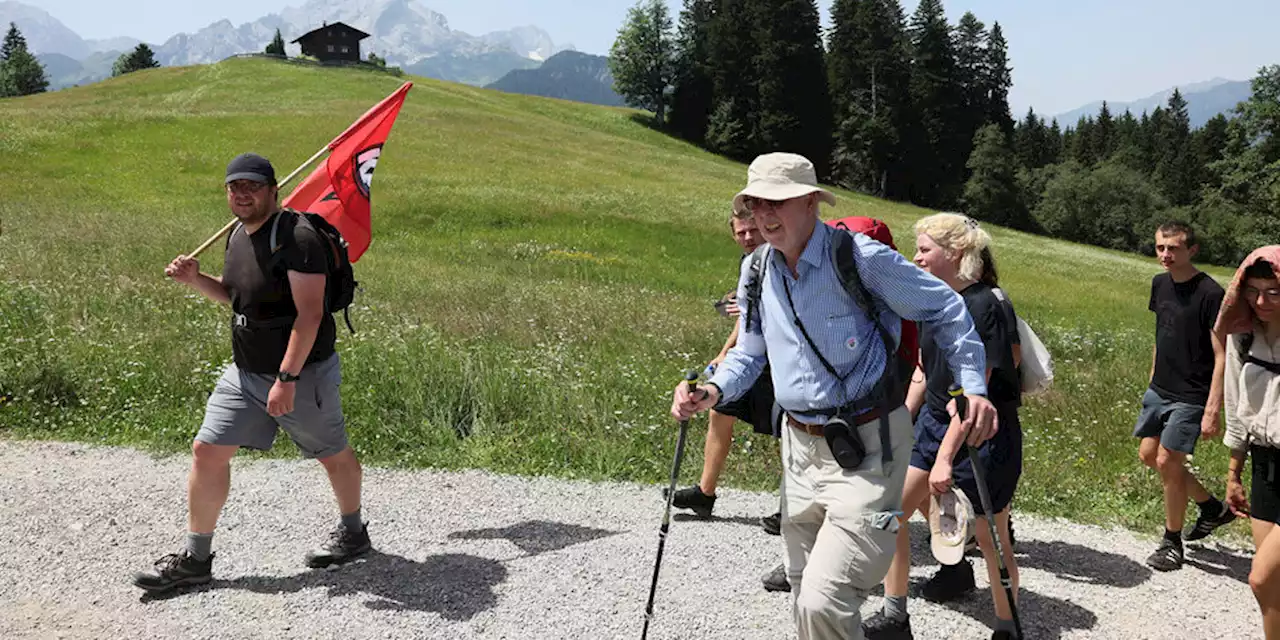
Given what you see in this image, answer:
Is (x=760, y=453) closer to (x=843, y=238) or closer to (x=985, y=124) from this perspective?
(x=843, y=238)

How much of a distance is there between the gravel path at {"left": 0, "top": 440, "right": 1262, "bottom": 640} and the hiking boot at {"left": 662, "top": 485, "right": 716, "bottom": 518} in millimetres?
116

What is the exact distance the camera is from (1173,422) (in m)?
5.70

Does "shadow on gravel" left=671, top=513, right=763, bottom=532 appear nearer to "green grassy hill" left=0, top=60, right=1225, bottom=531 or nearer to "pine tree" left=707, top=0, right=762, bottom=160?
"green grassy hill" left=0, top=60, right=1225, bottom=531

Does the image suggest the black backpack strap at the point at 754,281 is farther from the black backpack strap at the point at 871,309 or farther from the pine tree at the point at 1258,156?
the pine tree at the point at 1258,156

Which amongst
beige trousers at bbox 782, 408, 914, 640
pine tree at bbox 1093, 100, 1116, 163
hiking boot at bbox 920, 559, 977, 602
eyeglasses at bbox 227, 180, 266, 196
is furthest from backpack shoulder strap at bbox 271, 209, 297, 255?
pine tree at bbox 1093, 100, 1116, 163

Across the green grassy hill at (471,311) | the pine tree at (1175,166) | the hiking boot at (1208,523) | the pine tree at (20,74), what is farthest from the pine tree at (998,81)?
the pine tree at (20,74)

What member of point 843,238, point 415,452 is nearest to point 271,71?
point 415,452

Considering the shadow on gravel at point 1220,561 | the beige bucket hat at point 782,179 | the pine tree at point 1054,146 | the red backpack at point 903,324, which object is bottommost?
the shadow on gravel at point 1220,561

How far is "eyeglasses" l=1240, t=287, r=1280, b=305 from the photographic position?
4.14 m

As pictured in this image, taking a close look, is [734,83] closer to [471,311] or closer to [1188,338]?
[471,311]

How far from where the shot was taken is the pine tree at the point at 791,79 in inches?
2623

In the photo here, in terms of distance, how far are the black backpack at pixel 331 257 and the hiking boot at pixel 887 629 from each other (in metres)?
3.25

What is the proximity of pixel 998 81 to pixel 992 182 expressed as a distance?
18.5 m

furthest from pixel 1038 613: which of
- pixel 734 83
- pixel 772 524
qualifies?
pixel 734 83
